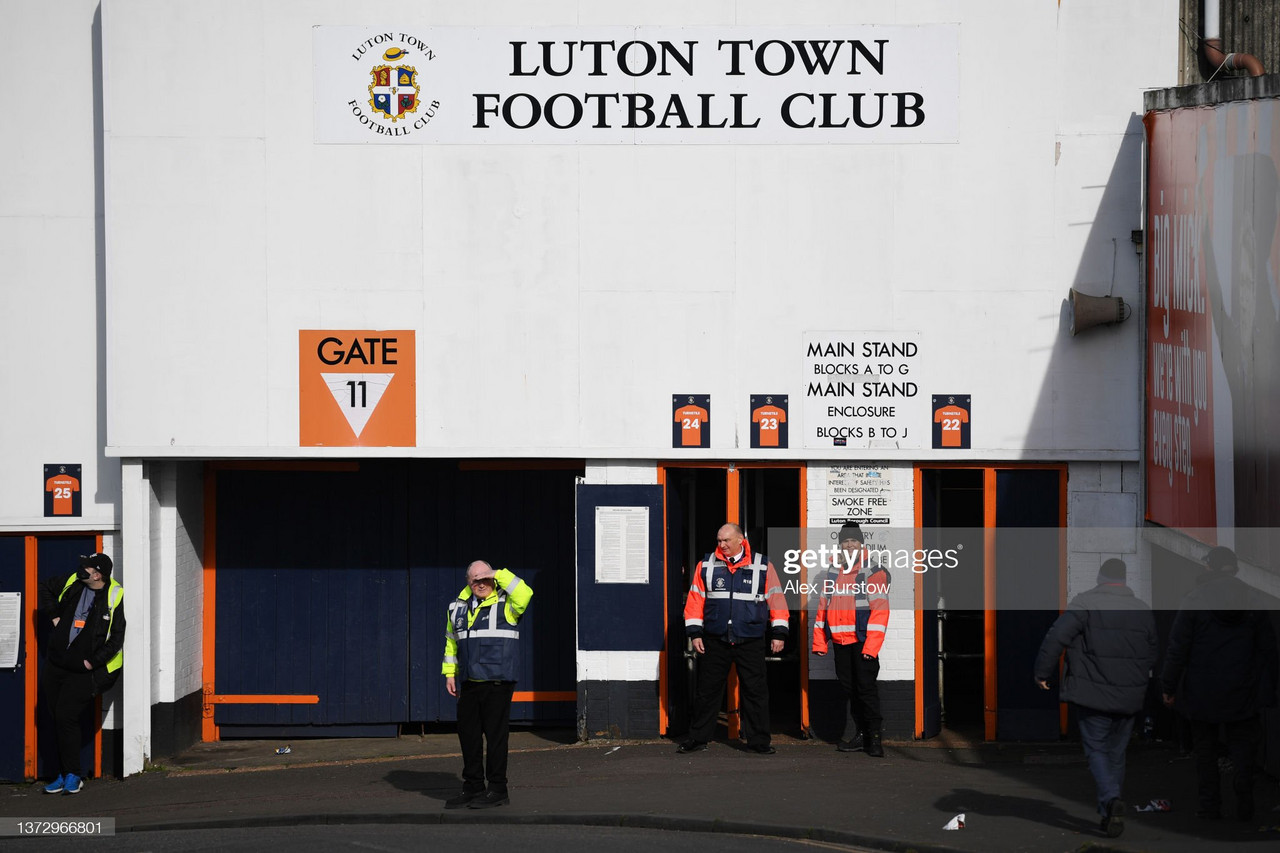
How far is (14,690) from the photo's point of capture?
13.1m

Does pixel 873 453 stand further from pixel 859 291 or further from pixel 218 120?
pixel 218 120

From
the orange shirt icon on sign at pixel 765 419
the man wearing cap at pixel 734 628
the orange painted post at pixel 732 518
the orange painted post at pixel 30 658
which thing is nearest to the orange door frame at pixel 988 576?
the orange shirt icon on sign at pixel 765 419

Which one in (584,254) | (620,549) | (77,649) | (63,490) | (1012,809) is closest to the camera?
(1012,809)

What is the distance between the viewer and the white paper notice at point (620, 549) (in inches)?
505

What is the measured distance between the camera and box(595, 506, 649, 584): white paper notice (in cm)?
1283

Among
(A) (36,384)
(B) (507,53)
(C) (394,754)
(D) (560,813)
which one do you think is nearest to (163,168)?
(A) (36,384)

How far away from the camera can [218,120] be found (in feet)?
41.5

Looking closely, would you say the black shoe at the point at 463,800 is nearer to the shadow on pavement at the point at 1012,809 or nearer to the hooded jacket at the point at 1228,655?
the shadow on pavement at the point at 1012,809

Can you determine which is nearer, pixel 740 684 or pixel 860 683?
pixel 860 683

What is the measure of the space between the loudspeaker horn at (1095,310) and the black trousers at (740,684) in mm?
3853

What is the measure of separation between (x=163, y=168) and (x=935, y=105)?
22.2 ft

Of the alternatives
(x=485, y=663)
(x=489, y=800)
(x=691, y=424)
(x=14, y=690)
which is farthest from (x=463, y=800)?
(x=14, y=690)

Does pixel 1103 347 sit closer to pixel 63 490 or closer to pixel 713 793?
pixel 713 793

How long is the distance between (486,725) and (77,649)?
439 cm
